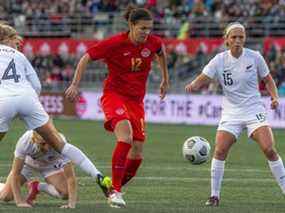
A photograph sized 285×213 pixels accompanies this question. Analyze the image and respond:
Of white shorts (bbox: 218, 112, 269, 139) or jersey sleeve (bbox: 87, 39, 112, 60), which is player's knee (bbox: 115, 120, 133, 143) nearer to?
jersey sleeve (bbox: 87, 39, 112, 60)

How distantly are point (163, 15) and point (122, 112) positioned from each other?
1024 inches

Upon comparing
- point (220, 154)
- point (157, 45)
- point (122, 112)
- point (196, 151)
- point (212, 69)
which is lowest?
point (196, 151)

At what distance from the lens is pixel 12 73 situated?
10398mm

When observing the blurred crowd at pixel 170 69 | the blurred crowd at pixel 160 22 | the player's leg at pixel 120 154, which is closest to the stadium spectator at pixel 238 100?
the player's leg at pixel 120 154

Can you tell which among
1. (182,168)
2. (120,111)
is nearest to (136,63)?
(120,111)

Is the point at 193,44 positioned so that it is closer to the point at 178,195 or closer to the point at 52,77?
the point at 52,77

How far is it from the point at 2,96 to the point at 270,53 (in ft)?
77.1

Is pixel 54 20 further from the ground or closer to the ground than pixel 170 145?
further from the ground

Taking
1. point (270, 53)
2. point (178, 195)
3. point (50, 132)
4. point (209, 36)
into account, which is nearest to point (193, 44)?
point (209, 36)

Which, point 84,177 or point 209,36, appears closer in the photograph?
point 84,177

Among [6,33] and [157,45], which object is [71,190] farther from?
[157,45]

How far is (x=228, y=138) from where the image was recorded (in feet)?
38.3

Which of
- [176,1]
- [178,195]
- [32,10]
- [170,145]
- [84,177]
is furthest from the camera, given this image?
[32,10]

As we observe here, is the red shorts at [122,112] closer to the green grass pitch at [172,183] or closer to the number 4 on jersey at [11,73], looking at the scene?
the green grass pitch at [172,183]
